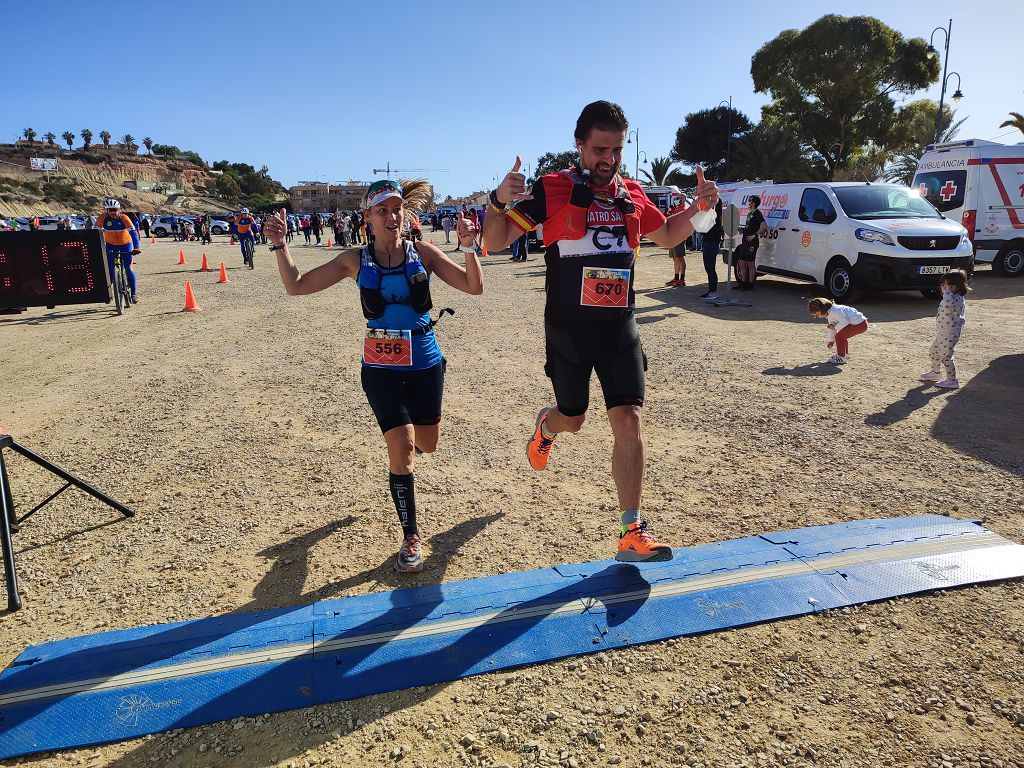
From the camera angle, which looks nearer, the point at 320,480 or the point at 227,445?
the point at 320,480

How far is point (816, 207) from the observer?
13.3 metres

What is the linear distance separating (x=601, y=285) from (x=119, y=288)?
13911 millimetres

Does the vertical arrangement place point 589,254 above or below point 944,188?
below

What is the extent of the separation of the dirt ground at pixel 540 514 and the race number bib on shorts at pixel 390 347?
1.18 m

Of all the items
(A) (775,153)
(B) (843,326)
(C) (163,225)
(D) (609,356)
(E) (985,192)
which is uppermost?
(A) (775,153)

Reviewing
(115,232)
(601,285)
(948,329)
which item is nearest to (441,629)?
(601,285)

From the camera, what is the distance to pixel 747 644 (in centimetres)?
294

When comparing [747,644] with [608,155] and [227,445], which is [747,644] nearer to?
[608,155]

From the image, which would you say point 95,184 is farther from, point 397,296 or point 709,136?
point 397,296

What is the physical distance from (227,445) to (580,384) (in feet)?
11.9

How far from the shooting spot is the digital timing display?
30.6 feet

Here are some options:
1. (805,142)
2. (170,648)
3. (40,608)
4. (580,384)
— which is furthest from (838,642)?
(805,142)

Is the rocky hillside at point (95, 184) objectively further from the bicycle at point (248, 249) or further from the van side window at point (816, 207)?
the van side window at point (816, 207)

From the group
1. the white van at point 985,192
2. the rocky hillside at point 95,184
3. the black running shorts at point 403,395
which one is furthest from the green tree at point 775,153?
the rocky hillside at point 95,184
